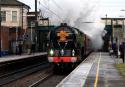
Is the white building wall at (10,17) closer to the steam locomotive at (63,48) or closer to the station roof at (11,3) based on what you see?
the station roof at (11,3)

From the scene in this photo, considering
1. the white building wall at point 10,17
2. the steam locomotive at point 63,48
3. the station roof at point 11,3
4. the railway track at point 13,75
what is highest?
the station roof at point 11,3

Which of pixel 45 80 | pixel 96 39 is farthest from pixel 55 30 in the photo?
pixel 96 39

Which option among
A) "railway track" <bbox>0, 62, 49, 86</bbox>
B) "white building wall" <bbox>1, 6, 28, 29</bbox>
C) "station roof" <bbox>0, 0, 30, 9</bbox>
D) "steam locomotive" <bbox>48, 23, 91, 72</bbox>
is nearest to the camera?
"railway track" <bbox>0, 62, 49, 86</bbox>

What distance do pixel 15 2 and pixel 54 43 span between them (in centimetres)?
5784

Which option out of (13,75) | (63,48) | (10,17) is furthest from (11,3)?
(63,48)

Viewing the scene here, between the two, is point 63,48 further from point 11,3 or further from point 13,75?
point 11,3

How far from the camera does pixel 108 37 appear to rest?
8725 cm

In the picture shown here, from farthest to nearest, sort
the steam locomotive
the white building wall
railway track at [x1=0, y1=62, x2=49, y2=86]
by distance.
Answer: the white building wall < the steam locomotive < railway track at [x1=0, y1=62, x2=49, y2=86]

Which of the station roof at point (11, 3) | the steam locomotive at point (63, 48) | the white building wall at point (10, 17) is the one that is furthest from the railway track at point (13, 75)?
the station roof at point (11, 3)

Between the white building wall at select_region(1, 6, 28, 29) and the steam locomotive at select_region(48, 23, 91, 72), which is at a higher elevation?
the white building wall at select_region(1, 6, 28, 29)

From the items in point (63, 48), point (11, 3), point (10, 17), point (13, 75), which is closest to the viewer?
point (63, 48)

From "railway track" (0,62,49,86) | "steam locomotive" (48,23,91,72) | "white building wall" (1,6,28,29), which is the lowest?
"railway track" (0,62,49,86)

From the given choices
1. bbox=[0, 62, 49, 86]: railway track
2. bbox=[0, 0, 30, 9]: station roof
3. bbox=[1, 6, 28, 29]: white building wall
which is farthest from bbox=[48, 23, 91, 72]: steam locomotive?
bbox=[0, 0, 30, 9]: station roof

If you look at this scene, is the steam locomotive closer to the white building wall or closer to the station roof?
the white building wall
